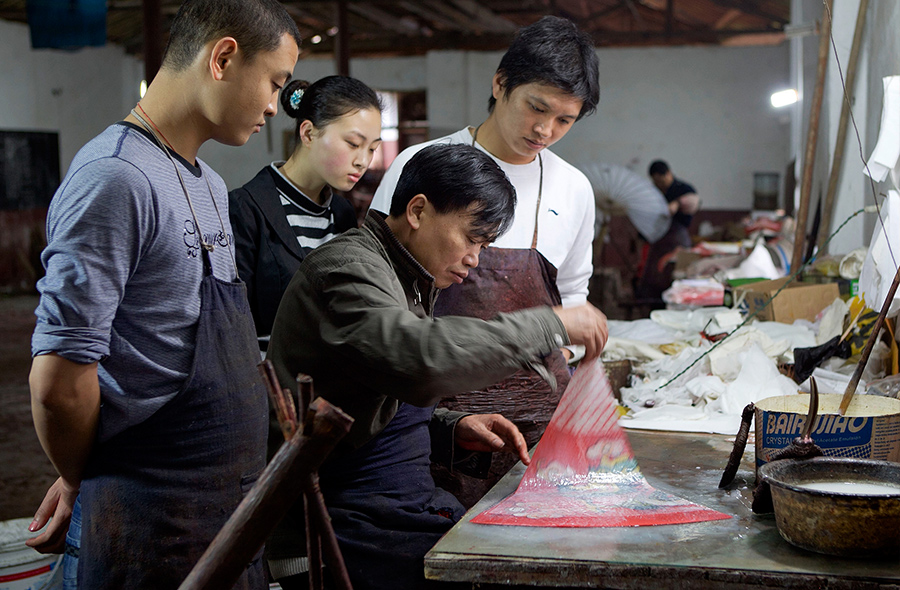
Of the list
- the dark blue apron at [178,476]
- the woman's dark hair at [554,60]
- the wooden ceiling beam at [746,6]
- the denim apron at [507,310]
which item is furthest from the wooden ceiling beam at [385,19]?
the dark blue apron at [178,476]

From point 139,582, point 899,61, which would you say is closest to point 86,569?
point 139,582

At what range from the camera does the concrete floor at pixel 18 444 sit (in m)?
4.20

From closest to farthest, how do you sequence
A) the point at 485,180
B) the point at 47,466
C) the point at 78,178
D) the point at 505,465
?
the point at 78,178, the point at 485,180, the point at 505,465, the point at 47,466

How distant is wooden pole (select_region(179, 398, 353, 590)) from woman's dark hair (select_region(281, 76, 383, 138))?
5.89 ft

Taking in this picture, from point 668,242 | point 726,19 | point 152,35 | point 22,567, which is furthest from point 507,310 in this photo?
point 726,19

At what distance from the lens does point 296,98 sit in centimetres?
273

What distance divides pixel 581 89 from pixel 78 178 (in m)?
1.52

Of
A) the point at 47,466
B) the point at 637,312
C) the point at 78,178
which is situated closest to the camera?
the point at 78,178

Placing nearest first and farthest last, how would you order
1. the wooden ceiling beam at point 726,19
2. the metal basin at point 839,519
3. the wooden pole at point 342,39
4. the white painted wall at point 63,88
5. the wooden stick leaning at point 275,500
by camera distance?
the wooden stick leaning at point 275,500, the metal basin at point 839,519, the wooden pole at point 342,39, the white painted wall at point 63,88, the wooden ceiling beam at point 726,19

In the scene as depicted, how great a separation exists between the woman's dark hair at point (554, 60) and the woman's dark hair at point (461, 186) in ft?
2.34

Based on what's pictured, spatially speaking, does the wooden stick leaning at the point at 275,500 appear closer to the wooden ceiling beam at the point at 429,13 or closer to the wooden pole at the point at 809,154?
the wooden pole at the point at 809,154

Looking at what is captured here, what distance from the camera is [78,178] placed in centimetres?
130

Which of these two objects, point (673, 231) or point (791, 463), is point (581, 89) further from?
point (673, 231)

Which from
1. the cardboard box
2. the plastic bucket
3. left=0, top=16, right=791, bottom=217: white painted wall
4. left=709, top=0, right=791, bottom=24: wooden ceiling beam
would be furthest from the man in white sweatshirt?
left=0, top=16, right=791, bottom=217: white painted wall
